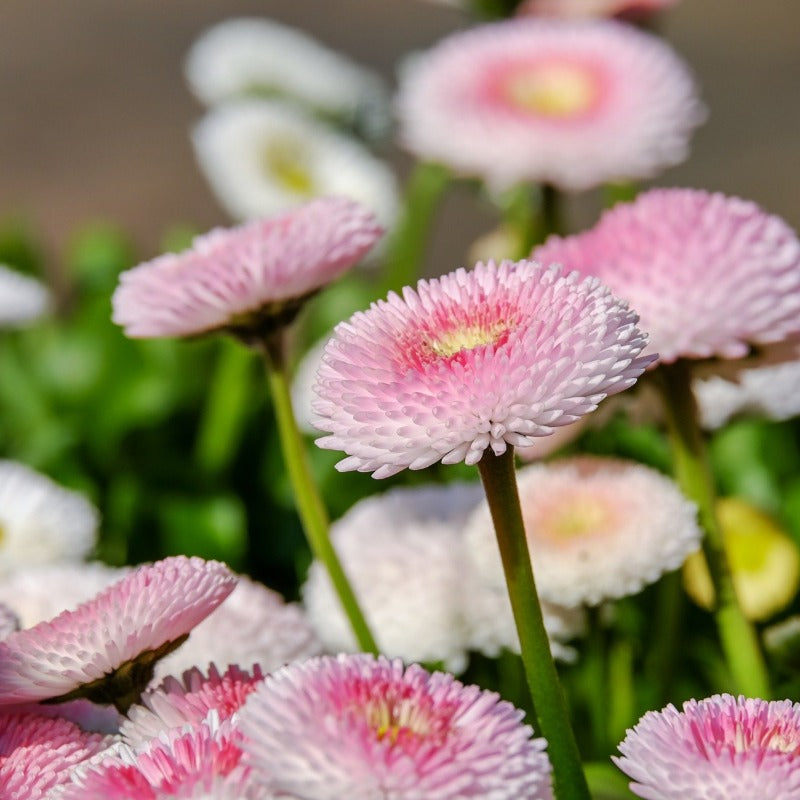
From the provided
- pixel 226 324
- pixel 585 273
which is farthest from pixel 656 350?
pixel 226 324

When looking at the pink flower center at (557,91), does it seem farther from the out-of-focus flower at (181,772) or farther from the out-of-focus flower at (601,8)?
the out-of-focus flower at (181,772)

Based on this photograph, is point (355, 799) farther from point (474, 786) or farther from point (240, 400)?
point (240, 400)

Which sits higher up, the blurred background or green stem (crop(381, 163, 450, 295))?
the blurred background

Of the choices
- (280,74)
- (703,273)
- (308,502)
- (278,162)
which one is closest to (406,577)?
(308,502)

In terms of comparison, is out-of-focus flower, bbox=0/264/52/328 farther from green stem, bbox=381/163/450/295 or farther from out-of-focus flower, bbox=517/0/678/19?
out-of-focus flower, bbox=517/0/678/19

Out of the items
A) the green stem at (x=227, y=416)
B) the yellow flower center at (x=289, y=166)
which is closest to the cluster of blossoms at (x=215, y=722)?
the green stem at (x=227, y=416)

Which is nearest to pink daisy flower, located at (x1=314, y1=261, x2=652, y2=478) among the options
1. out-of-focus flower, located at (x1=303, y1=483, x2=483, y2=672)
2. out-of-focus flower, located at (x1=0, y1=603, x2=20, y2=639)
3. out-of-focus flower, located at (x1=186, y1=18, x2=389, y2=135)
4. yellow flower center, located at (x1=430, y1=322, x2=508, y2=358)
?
yellow flower center, located at (x1=430, y1=322, x2=508, y2=358)

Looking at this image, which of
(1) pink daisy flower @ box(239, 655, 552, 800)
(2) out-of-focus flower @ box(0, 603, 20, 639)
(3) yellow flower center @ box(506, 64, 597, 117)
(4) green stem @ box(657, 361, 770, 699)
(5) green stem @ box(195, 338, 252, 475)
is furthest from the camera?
(5) green stem @ box(195, 338, 252, 475)
